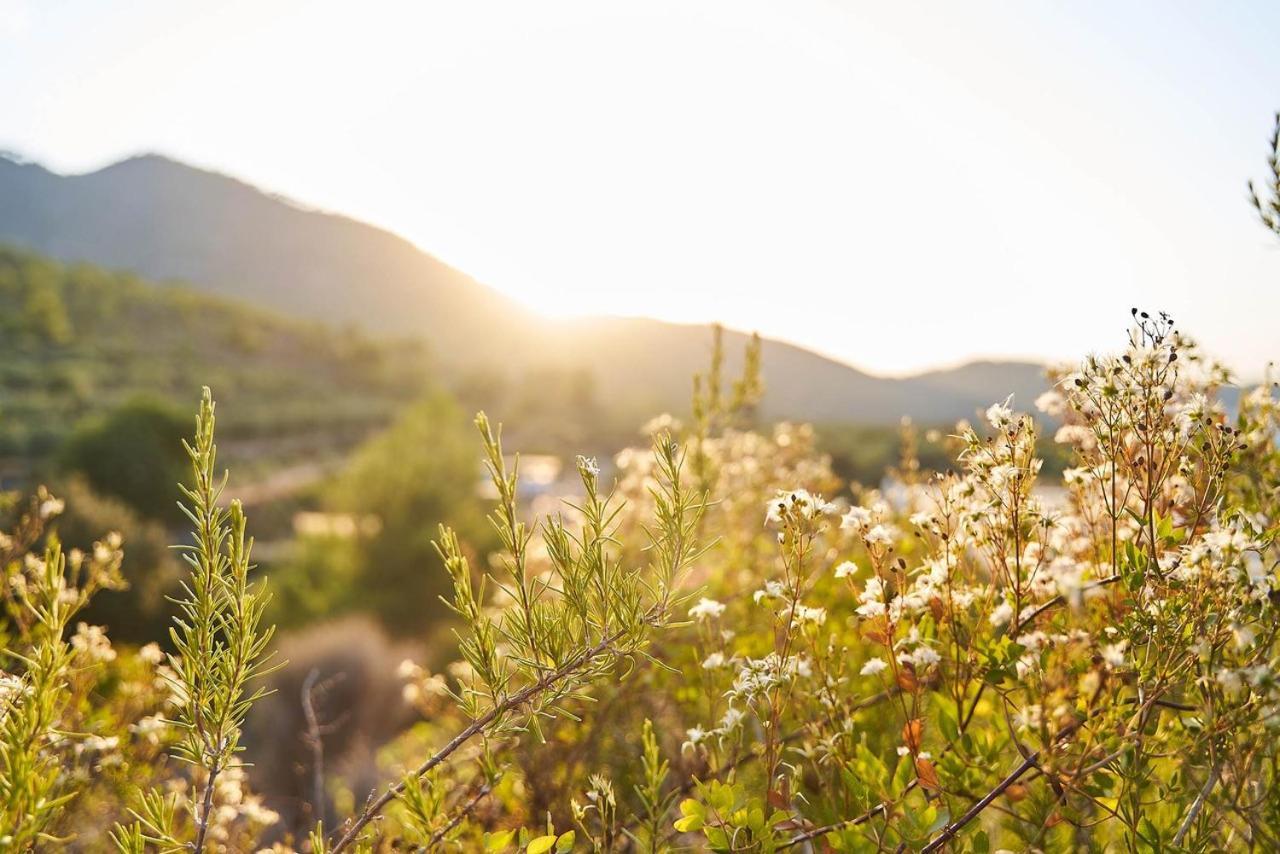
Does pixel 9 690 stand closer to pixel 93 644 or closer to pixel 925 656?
pixel 93 644

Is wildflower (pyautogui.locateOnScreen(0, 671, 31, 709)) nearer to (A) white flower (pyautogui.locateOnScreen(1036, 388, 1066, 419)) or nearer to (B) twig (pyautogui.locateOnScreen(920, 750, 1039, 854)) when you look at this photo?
(B) twig (pyautogui.locateOnScreen(920, 750, 1039, 854))

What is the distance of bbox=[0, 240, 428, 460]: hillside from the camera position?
4862 cm

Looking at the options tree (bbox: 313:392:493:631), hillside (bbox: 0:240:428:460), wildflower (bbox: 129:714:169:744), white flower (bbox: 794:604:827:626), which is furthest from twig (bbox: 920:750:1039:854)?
hillside (bbox: 0:240:428:460)

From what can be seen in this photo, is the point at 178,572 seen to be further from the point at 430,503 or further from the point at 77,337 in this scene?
the point at 77,337

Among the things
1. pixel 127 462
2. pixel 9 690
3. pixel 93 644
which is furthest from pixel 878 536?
pixel 127 462

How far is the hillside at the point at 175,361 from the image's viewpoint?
48.6m

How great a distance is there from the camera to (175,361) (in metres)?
64.6

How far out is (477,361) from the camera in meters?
110

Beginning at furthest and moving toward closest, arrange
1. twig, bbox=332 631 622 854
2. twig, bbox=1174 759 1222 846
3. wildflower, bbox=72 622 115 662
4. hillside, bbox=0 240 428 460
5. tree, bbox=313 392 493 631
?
hillside, bbox=0 240 428 460 → tree, bbox=313 392 493 631 → wildflower, bbox=72 622 115 662 → twig, bbox=332 631 622 854 → twig, bbox=1174 759 1222 846

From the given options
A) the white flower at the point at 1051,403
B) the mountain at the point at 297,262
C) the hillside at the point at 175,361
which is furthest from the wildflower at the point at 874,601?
the mountain at the point at 297,262

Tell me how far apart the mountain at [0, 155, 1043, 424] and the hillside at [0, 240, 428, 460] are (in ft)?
56.6

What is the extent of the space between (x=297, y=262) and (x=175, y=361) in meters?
Result: 78.5

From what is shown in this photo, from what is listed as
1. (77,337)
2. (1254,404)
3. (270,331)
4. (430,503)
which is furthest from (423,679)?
(270,331)

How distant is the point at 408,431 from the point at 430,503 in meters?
2.00
